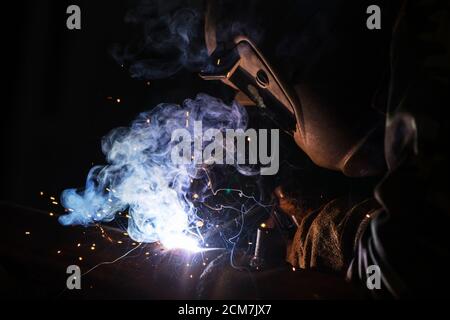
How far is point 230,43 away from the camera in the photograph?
232cm

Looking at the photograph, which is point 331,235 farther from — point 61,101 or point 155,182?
point 61,101

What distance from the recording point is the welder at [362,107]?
146 centimetres

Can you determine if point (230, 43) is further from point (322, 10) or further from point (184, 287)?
point (184, 287)

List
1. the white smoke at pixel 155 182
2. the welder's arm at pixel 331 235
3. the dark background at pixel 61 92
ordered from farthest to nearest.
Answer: the dark background at pixel 61 92 → the white smoke at pixel 155 182 → the welder's arm at pixel 331 235

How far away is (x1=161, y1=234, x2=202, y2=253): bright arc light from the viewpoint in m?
2.84

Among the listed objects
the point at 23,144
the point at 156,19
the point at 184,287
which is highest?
the point at 156,19

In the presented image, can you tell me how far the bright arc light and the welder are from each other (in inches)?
33.2

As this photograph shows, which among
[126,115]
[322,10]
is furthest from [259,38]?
[126,115]

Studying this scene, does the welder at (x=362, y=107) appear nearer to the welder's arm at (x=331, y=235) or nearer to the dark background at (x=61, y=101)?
the welder's arm at (x=331, y=235)

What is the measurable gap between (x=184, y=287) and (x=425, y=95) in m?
1.67

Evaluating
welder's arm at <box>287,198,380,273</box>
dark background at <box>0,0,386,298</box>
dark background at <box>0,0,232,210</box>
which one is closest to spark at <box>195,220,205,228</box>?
dark background at <box>0,0,386,298</box>

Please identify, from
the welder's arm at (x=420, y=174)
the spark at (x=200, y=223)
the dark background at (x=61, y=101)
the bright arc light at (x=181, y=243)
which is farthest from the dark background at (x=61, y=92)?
the welder's arm at (x=420, y=174)

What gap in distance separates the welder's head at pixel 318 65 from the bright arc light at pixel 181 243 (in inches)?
49.8

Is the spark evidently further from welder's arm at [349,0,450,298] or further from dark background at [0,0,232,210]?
welder's arm at [349,0,450,298]
